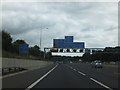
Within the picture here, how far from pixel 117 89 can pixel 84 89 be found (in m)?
1.77

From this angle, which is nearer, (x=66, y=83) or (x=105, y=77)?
(x=66, y=83)

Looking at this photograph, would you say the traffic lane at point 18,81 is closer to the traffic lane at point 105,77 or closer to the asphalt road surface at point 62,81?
the asphalt road surface at point 62,81

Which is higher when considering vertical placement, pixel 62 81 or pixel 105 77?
pixel 62 81

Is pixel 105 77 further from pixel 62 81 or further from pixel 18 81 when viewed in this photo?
pixel 18 81

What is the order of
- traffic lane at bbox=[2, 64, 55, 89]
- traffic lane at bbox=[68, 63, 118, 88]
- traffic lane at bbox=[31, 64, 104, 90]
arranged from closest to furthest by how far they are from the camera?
traffic lane at bbox=[31, 64, 104, 90], traffic lane at bbox=[2, 64, 55, 89], traffic lane at bbox=[68, 63, 118, 88]

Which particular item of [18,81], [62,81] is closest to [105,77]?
[62,81]

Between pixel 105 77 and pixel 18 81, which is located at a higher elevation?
pixel 18 81

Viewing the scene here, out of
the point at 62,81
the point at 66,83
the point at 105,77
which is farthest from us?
the point at 105,77

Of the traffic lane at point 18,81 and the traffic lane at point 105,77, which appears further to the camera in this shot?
the traffic lane at point 105,77

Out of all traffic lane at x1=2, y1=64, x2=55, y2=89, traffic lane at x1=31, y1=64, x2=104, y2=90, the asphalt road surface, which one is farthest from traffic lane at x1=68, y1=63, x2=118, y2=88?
traffic lane at x1=2, y1=64, x2=55, y2=89

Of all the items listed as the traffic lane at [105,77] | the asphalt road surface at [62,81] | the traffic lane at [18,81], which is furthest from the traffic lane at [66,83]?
the traffic lane at [105,77]

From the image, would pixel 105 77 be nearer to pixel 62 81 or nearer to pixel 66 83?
pixel 62 81

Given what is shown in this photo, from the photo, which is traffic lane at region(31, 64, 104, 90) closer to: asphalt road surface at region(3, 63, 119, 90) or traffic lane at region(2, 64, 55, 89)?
asphalt road surface at region(3, 63, 119, 90)

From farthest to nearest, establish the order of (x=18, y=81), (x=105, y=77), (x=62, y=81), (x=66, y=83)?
(x=105, y=77) → (x=18, y=81) → (x=62, y=81) → (x=66, y=83)
